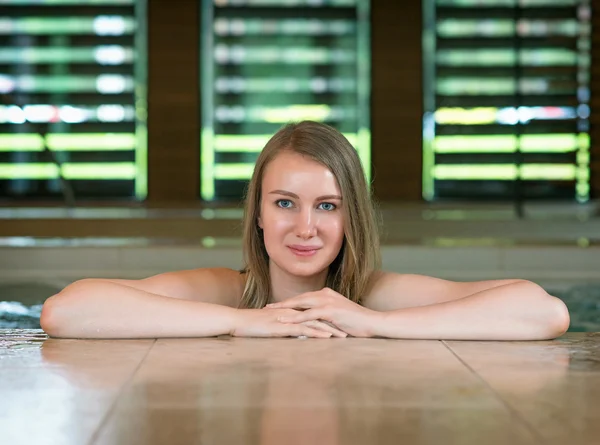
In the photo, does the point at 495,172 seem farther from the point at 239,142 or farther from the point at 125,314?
the point at 125,314

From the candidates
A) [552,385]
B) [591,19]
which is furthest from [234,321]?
[591,19]

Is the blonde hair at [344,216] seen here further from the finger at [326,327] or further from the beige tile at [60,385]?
the beige tile at [60,385]

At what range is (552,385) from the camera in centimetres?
Result: 168

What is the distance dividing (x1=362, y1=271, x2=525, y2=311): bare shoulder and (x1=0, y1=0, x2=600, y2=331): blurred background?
8.56 m

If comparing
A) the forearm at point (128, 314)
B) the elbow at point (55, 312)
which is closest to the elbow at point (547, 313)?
the forearm at point (128, 314)

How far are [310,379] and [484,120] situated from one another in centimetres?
1050

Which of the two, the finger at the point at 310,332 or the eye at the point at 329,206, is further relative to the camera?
the eye at the point at 329,206

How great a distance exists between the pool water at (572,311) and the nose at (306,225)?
2.59 m

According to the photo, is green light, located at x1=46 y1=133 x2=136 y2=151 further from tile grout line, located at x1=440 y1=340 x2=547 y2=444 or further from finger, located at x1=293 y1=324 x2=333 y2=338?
tile grout line, located at x1=440 y1=340 x2=547 y2=444

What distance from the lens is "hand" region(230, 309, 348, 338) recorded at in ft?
7.34

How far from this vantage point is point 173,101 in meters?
11.4

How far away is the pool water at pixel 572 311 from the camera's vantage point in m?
4.48

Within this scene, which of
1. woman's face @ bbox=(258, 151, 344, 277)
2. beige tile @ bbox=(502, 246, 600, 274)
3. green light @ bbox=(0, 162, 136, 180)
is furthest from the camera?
green light @ bbox=(0, 162, 136, 180)

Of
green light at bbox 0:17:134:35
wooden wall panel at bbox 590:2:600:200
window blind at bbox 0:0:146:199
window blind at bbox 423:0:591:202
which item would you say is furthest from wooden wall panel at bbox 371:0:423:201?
green light at bbox 0:17:134:35
